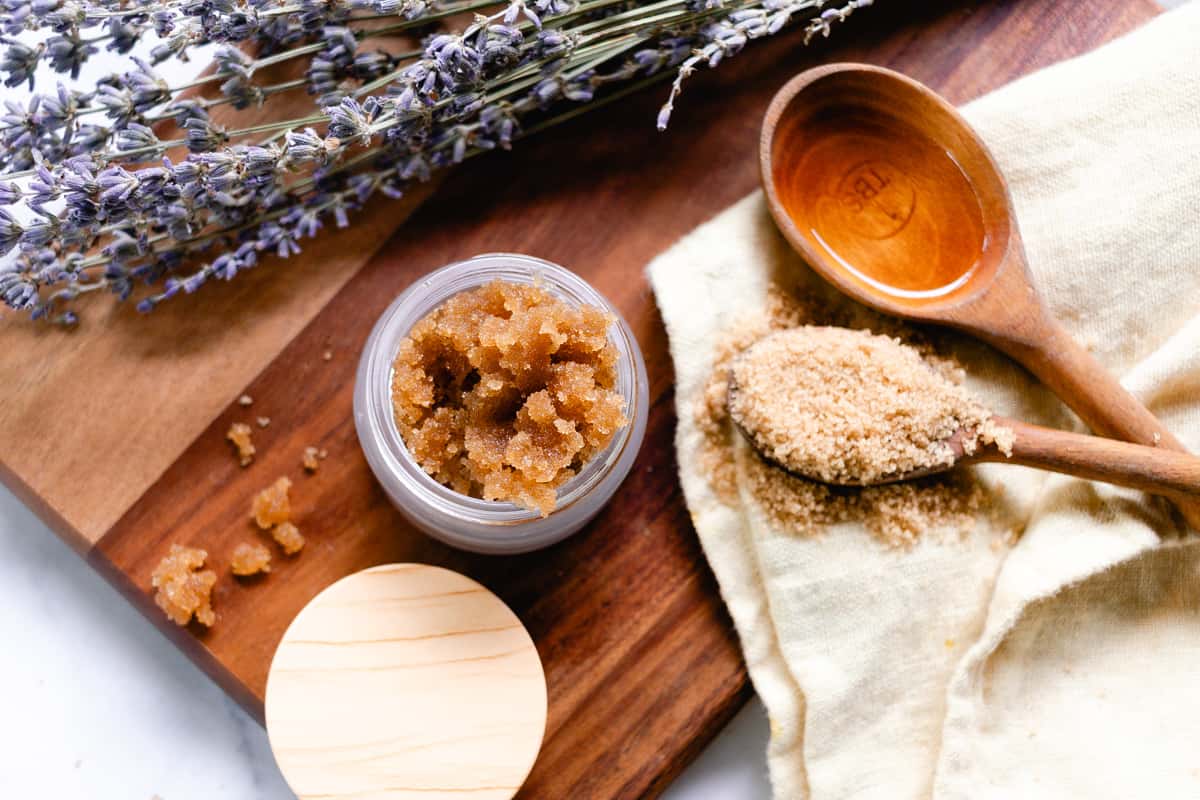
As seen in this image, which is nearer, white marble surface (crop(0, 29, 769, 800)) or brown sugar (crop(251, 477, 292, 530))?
brown sugar (crop(251, 477, 292, 530))

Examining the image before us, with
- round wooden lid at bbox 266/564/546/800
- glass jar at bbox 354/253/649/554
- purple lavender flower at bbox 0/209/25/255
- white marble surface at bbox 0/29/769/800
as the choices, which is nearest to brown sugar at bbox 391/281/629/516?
glass jar at bbox 354/253/649/554

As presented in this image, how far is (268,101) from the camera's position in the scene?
1.25 m

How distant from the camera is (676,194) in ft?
4.18

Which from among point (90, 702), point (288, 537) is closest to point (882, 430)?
point (288, 537)

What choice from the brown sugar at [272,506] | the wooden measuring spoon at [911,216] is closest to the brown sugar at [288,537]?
the brown sugar at [272,506]

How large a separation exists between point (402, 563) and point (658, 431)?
361 mm

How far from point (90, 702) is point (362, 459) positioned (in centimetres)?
53

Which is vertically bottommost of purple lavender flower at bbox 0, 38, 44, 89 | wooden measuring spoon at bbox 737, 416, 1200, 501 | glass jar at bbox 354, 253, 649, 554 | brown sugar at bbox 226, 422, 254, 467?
wooden measuring spoon at bbox 737, 416, 1200, 501

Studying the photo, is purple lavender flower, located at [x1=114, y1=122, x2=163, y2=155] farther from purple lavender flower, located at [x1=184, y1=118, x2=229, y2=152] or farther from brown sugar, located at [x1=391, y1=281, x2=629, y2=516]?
brown sugar, located at [x1=391, y1=281, x2=629, y2=516]

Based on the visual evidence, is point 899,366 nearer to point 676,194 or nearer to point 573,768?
point 676,194

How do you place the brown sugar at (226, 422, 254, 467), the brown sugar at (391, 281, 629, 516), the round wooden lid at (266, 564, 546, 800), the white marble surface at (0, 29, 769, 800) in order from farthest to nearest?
the white marble surface at (0, 29, 769, 800), the brown sugar at (226, 422, 254, 467), the round wooden lid at (266, 564, 546, 800), the brown sugar at (391, 281, 629, 516)

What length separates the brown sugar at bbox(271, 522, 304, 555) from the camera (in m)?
1.19

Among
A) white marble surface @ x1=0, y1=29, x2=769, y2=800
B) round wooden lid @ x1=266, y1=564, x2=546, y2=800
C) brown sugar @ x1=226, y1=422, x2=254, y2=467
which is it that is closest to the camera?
round wooden lid @ x1=266, y1=564, x2=546, y2=800

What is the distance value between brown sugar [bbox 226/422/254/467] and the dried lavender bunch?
0.59 ft
